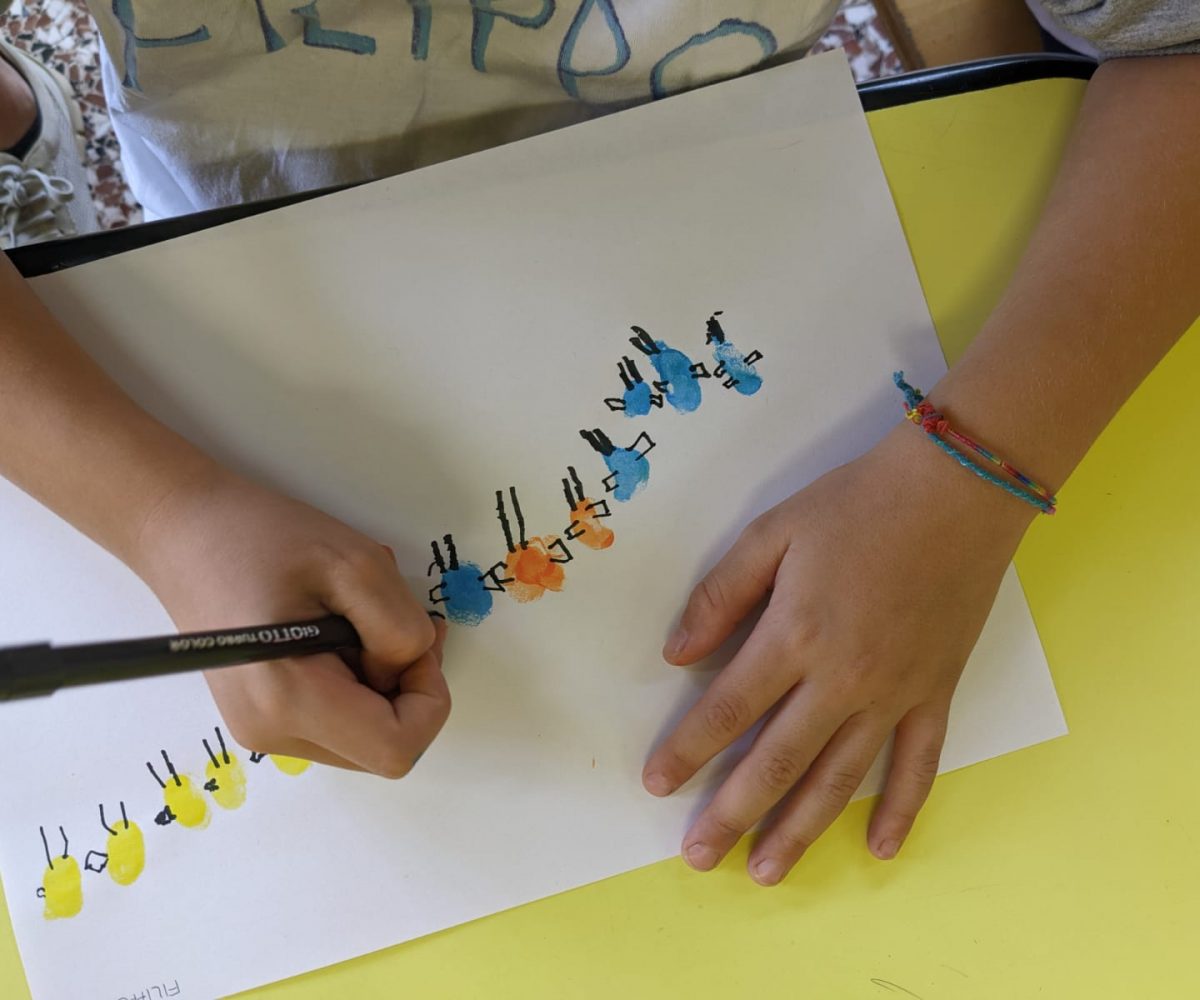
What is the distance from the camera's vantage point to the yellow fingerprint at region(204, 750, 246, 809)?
417 millimetres

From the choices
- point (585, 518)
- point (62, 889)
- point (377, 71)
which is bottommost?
point (62, 889)

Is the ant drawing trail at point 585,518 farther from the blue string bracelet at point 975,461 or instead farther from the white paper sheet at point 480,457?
the blue string bracelet at point 975,461

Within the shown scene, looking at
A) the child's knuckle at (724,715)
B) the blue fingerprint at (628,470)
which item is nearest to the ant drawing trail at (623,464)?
the blue fingerprint at (628,470)

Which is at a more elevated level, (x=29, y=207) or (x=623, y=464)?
(x=29, y=207)

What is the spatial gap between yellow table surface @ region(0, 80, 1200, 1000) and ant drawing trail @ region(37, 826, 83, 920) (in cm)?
2

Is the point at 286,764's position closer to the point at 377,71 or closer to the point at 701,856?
the point at 701,856

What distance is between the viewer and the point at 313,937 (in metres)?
0.41

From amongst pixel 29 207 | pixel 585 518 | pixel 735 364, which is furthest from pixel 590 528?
pixel 29 207

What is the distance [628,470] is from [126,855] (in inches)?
11.0

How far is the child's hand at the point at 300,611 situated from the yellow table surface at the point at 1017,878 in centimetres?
11

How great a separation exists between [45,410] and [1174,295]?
0.52m

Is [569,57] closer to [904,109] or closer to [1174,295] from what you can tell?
[904,109]

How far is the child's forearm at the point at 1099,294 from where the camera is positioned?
17.0 inches

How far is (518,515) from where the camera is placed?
435 mm
